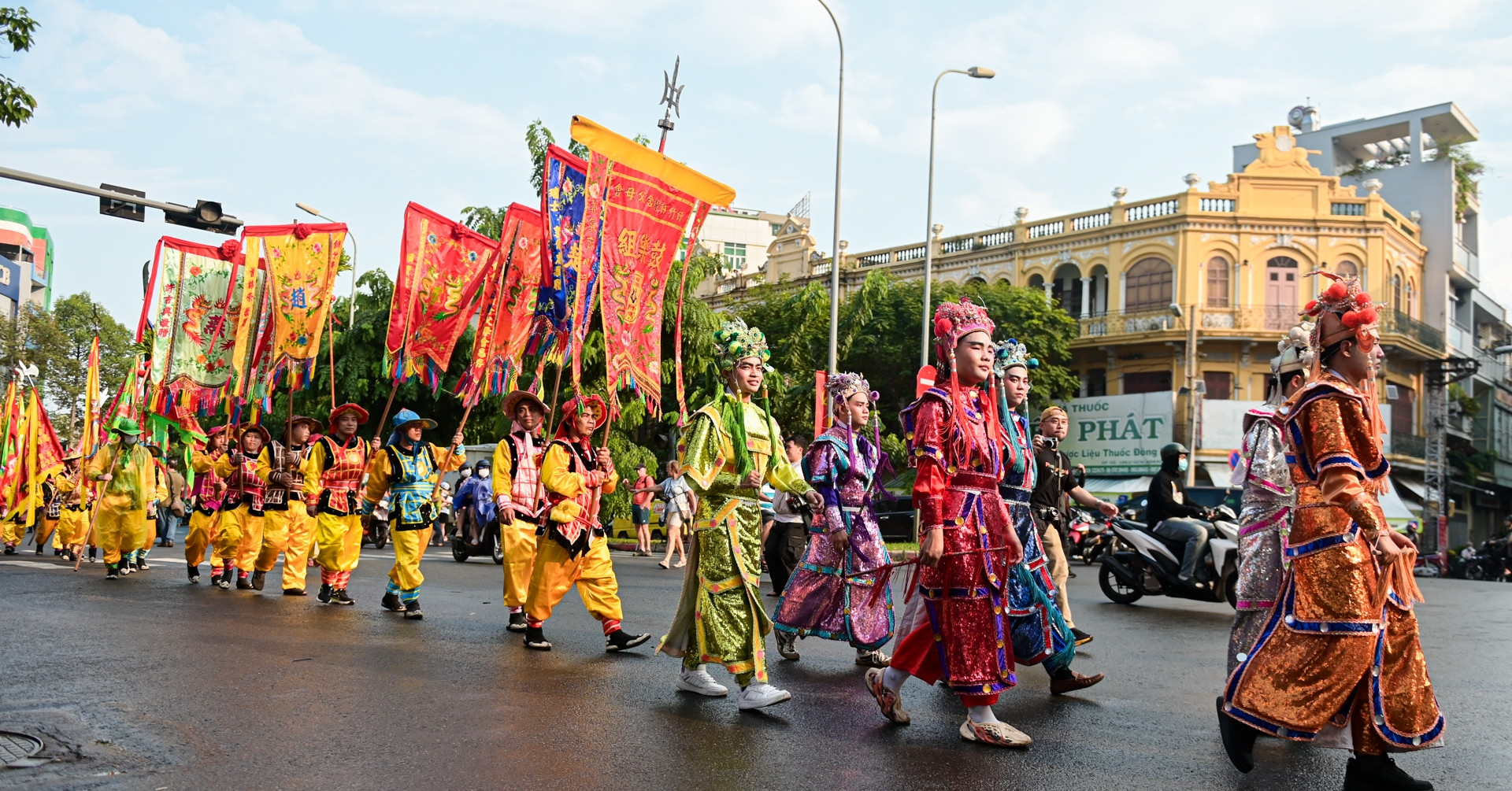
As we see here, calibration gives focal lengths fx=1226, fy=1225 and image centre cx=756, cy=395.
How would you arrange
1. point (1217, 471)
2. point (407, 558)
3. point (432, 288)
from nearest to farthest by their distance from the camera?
1. point (407, 558)
2. point (432, 288)
3. point (1217, 471)

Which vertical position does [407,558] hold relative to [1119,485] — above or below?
below

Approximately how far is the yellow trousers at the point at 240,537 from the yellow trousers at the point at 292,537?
0.33 metres

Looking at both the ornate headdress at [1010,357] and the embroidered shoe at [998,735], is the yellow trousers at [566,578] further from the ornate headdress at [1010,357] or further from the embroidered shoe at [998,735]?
the embroidered shoe at [998,735]

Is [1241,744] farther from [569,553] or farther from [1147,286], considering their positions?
[1147,286]

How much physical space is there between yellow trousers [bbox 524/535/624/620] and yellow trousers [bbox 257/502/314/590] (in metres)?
4.93

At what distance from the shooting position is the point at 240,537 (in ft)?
40.5

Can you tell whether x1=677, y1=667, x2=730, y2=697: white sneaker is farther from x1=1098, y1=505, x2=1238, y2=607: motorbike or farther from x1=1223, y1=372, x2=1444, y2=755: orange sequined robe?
x1=1098, y1=505, x2=1238, y2=607: motorbike

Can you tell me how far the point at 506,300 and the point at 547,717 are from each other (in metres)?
6.93

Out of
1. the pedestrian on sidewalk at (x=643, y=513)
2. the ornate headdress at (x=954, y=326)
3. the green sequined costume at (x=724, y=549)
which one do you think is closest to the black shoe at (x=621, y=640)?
the green sequined costume at (x=724, y=549)

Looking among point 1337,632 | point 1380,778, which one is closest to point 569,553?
point 1337,632

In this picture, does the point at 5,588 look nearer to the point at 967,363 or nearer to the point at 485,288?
the point at 485,288

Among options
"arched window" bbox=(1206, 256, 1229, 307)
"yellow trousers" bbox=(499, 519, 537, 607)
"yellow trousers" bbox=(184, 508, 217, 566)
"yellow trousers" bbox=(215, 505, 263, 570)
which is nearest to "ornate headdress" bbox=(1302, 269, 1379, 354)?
"yellow trousers" bbox=(499, 519, 537, 607)

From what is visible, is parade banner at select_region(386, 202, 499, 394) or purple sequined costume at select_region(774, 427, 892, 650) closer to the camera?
purple sequined costume at select_region(774, 427, 892, 650)

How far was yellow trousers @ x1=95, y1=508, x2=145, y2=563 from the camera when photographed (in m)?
14.0
